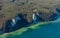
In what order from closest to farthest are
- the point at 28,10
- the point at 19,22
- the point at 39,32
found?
1. the point at 39,32
2. the point at 19,22
3. the point at 28,10

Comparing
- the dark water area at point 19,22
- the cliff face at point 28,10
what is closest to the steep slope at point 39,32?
the dark water area at point 19,22

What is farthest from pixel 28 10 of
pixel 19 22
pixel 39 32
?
pixel 39 32

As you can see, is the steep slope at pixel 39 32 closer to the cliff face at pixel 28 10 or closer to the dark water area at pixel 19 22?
the dark water area at pixel 19 22

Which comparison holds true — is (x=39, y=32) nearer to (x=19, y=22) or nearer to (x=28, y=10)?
(x=19, y=22)

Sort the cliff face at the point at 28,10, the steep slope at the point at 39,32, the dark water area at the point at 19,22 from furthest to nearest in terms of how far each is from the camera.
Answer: the cliff face at the point at 28,10 → the dark water area at the point at 19,22 → the steep slope at the point at 39,32

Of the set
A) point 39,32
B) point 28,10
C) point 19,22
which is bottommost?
point 39,32

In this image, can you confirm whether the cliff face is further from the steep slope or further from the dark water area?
the steep slope

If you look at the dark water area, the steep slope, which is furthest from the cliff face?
the steep slope

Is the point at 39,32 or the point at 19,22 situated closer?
the point at 39,32

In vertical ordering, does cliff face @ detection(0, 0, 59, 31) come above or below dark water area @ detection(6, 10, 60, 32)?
above

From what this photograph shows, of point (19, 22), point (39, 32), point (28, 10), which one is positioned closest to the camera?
point (39, 32)

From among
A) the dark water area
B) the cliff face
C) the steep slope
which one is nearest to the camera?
the steep slope
